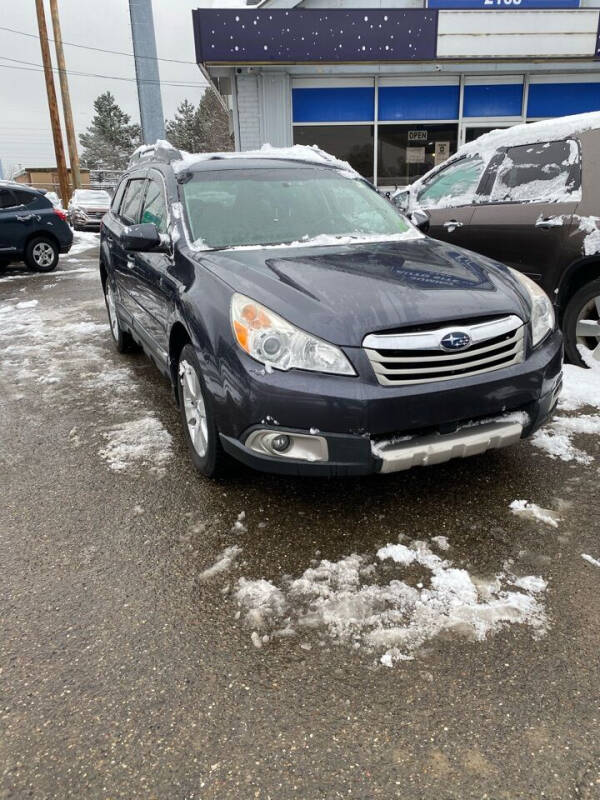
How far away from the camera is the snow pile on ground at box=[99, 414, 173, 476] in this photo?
3643 millimetres

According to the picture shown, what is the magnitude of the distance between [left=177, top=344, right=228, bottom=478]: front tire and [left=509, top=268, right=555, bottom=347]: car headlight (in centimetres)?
163

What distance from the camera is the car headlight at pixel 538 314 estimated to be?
2.99 meters

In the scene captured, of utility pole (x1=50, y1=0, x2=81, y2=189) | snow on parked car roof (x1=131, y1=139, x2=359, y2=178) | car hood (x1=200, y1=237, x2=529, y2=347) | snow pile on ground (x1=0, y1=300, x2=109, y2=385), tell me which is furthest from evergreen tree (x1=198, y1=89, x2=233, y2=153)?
car hood (x1=200, y1=237, x2=529, y2=347)

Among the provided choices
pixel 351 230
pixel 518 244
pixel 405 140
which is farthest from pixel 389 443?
pixel 405 140

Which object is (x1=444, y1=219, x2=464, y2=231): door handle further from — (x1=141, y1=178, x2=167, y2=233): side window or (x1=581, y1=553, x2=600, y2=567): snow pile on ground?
(x1=581, y1=553, x2=600, y2=567): snow pile on ground

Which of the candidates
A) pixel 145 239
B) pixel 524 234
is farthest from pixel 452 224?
pixel 145 239

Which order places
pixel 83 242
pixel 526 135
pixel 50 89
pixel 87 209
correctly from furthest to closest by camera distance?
1. pixel 50 89
2. pixel 87 209
3. pixel 83 242
4. pixel 526 135

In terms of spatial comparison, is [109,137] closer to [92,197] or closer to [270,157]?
[92,197]

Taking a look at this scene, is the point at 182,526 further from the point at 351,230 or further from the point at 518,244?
the point at 518,244

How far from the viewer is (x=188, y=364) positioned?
10.8 feet

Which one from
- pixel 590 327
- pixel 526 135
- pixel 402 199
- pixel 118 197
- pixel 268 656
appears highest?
pixel 526 135

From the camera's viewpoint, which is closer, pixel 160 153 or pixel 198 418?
pixel 198 418

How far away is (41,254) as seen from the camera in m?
12.5

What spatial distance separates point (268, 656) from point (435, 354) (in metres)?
1.40
